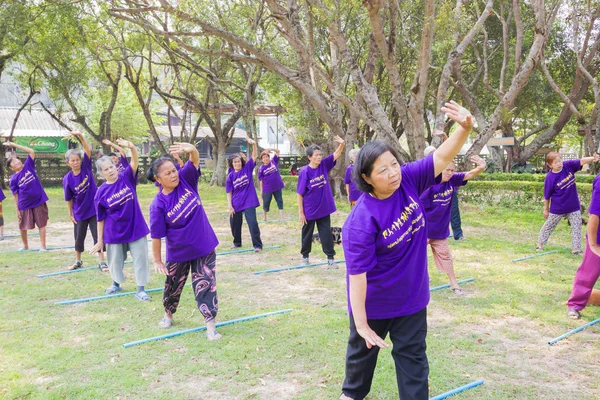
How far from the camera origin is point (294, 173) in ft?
90.6

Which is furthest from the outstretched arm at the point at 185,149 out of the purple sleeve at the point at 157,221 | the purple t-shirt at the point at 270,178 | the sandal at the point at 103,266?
the purple t-shirt at the point at 270,178

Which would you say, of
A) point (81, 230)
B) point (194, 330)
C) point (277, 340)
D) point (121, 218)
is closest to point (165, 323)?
point (194, 330)

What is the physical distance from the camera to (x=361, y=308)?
2684 millimetres

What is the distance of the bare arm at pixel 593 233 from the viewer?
4.46 metres

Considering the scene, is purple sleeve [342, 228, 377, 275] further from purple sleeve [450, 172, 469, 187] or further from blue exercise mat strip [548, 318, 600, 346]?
purple sleeve [450, 172, 469, 187]

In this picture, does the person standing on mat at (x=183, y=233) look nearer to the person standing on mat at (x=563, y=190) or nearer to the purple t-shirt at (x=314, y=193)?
the purple t-shirt at (x=314, y=193)

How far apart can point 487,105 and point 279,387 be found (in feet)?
69.3

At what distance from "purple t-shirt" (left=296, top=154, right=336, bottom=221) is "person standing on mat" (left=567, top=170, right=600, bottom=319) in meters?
3.35

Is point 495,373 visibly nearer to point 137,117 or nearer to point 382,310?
point 382,310

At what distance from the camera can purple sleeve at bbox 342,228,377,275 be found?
2617mm

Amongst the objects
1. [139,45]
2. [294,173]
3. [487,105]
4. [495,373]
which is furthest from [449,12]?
[294,173]

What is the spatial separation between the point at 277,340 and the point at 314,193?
10.0 feet

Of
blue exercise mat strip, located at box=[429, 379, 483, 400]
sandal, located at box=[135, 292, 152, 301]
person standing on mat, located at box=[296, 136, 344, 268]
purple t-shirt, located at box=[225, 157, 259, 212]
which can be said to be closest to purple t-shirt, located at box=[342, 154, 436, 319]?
blue exercise mat strip, located at box=[429, 379, 483, 400]

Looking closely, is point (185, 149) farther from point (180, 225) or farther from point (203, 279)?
point (203, 279)
